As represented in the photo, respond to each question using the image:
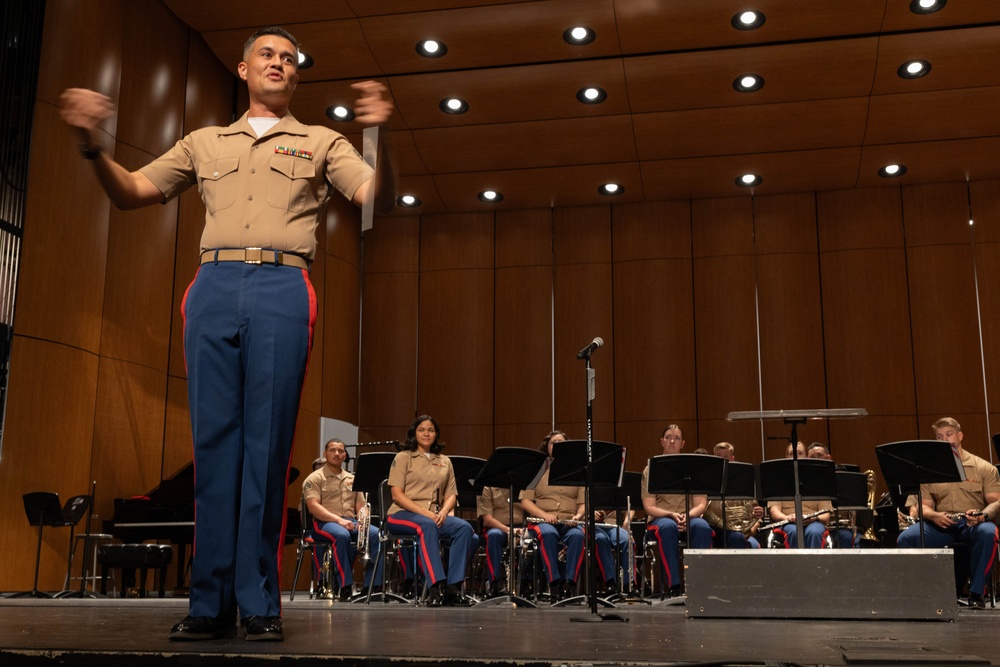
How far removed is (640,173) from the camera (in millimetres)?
10289

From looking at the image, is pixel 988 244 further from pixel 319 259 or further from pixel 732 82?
pixel 319 259

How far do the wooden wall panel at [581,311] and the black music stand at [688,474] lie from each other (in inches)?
163

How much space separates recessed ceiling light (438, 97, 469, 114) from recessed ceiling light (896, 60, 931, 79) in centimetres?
382

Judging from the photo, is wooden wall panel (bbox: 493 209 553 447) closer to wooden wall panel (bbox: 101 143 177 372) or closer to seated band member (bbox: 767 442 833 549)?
seated band member (bbox: 767 442 833 549)

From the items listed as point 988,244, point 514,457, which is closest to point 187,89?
point 514,457

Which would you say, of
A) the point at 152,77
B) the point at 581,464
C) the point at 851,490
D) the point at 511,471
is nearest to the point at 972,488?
the point at 851,490

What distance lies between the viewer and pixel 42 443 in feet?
21.4

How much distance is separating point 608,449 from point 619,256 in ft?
17.1

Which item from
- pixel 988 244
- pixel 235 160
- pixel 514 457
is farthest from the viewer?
pixel 988 244

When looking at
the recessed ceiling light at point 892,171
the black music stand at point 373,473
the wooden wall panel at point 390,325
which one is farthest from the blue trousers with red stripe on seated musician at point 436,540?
the recessed ceiling light at point 892,171

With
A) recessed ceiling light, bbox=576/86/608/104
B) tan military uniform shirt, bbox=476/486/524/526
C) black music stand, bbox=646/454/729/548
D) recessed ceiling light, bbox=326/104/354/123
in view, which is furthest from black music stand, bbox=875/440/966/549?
recessed ceiling light, bbox=326/104/354/123

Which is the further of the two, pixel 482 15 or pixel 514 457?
pixel 482 15

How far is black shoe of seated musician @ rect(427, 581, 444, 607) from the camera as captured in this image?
596cm

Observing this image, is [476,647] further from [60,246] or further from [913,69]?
[913,69]
